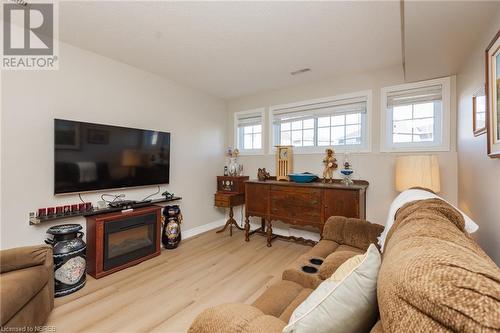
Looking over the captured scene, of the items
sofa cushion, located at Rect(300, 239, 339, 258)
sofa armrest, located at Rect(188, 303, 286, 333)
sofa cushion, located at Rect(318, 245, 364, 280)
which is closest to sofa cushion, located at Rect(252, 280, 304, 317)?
sofa cushion, located at Rect(318, 245, 364, 280)

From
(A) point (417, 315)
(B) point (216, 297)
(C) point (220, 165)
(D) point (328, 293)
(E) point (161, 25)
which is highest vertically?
(E) point (161, 25)

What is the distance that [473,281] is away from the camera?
0.43 meters

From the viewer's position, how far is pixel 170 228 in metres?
3.07

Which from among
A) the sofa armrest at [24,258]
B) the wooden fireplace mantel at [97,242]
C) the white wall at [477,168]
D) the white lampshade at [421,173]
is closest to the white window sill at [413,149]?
the white wall at [477,168]

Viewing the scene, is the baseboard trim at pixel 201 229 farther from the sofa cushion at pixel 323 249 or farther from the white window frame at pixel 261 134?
the sofa cushion at pixel 323 249

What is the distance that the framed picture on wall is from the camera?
129cm

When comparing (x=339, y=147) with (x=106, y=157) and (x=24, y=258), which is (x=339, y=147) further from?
(x=24, y=258)

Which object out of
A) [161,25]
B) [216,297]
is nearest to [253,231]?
[216,297]

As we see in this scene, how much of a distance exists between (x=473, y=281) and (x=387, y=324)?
201 mm

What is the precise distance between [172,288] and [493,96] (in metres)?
2.89

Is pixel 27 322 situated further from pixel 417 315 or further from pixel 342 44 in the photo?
pixel 342 44

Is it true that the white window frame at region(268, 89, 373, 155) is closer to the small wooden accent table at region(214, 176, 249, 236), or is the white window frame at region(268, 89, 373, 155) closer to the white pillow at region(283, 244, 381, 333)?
the small wooden accent table at region(214, 176, 249, 236)

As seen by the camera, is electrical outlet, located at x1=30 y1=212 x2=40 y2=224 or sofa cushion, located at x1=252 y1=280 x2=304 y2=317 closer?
sofa cushion, located at x1=252 y1=280 x2=304 y2=317

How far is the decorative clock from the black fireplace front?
1.96 meters
